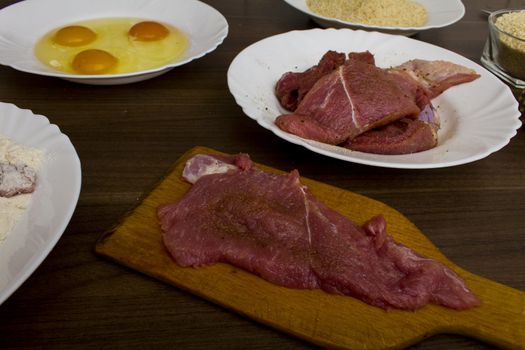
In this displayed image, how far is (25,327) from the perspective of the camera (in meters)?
1.09

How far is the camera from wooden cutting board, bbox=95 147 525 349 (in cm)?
108

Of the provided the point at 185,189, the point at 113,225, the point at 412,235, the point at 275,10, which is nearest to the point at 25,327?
the point at 113,225

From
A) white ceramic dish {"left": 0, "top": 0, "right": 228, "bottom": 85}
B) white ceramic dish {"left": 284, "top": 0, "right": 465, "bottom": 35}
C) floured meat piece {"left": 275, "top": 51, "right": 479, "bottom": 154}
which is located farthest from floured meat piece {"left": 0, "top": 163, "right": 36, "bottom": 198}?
white ceramic dish {"left": 284, "top": 0, "right": 465, "bottom": 35}

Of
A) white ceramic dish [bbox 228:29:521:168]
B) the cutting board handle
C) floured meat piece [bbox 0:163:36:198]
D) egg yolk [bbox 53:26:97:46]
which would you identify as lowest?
the cutting board handle

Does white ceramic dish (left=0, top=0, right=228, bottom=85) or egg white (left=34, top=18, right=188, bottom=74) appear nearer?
white ceramic dish (left=0, top=0, right=228, bottom=85)

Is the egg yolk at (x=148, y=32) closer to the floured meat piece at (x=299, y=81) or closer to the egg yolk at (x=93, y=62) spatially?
the egg yolk at (x=93, y=62)

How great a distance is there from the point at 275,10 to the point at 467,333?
226 cm

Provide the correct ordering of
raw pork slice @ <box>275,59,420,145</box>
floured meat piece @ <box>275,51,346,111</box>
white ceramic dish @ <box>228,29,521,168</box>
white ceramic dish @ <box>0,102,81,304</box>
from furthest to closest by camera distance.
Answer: floured meat piece @ <box>275,51,346,111</box>, raw pork slice @ <box>275,59,420,145</box>, white ceramic dish @ <box>228,29,521,168</box>, white ceramic dish @ <box>0,102,81,304</box>

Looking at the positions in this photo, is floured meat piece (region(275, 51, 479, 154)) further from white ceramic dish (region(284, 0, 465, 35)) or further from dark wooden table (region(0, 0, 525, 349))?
white ceramic dish (region(284, 0, 465, 35))

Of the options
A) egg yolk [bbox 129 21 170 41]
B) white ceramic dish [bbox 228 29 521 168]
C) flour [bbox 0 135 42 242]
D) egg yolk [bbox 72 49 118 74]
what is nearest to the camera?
flour [bbox 0 135 42 242]

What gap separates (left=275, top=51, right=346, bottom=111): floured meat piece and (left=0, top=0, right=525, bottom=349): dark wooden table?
0.53 ft

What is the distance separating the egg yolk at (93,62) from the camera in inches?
78.9

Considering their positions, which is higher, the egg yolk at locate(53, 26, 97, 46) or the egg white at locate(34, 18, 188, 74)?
the egg yolk at locate(53, 26, 97, 46)

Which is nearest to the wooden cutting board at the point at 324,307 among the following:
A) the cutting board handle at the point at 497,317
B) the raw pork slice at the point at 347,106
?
the cutting board handle at the point at 497,317
